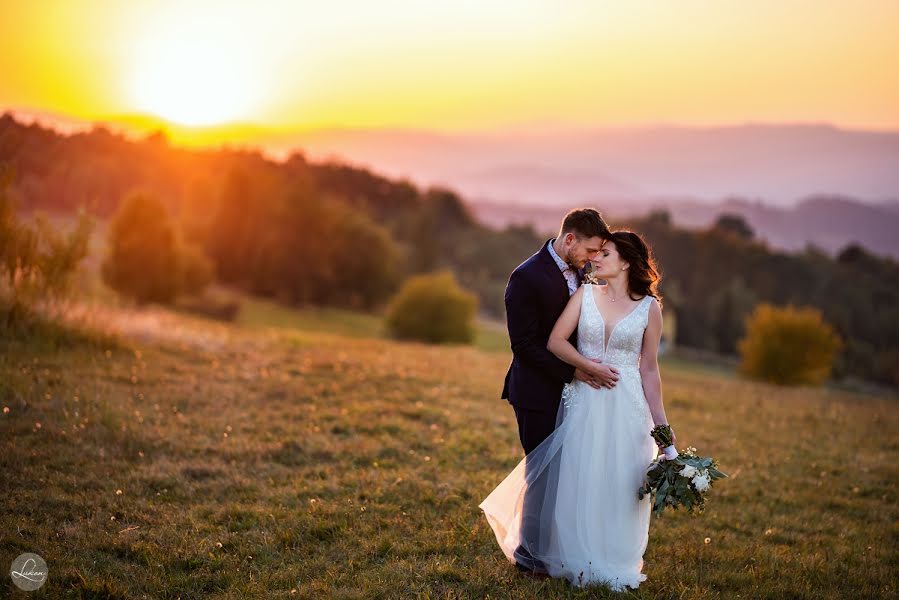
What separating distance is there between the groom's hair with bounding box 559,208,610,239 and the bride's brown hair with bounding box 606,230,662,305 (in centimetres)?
11

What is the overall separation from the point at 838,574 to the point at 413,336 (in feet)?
119

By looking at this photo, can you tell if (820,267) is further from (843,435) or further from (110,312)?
(110,312)

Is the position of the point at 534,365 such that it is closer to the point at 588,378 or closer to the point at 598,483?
the point at 588,378

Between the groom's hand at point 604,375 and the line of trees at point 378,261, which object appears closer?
the groom's hand at point 604,375

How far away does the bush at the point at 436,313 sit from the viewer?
→ 1652 inches

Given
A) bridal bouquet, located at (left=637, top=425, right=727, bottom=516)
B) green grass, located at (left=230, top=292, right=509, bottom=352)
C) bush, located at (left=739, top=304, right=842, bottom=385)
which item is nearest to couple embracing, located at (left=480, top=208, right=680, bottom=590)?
bridal bouquet, located at (left=637, top=425, right=727, bottom=516)

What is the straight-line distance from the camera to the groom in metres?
5.54

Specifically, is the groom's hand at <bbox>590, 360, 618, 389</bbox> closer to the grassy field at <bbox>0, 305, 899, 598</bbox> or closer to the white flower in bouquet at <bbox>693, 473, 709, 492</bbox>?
the white flower in bouquet at <bbox>693, 473, 709, 492</bbox>

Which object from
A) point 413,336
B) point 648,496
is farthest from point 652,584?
point 413,336

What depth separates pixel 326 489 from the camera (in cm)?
758

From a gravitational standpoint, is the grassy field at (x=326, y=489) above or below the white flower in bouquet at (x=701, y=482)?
below
